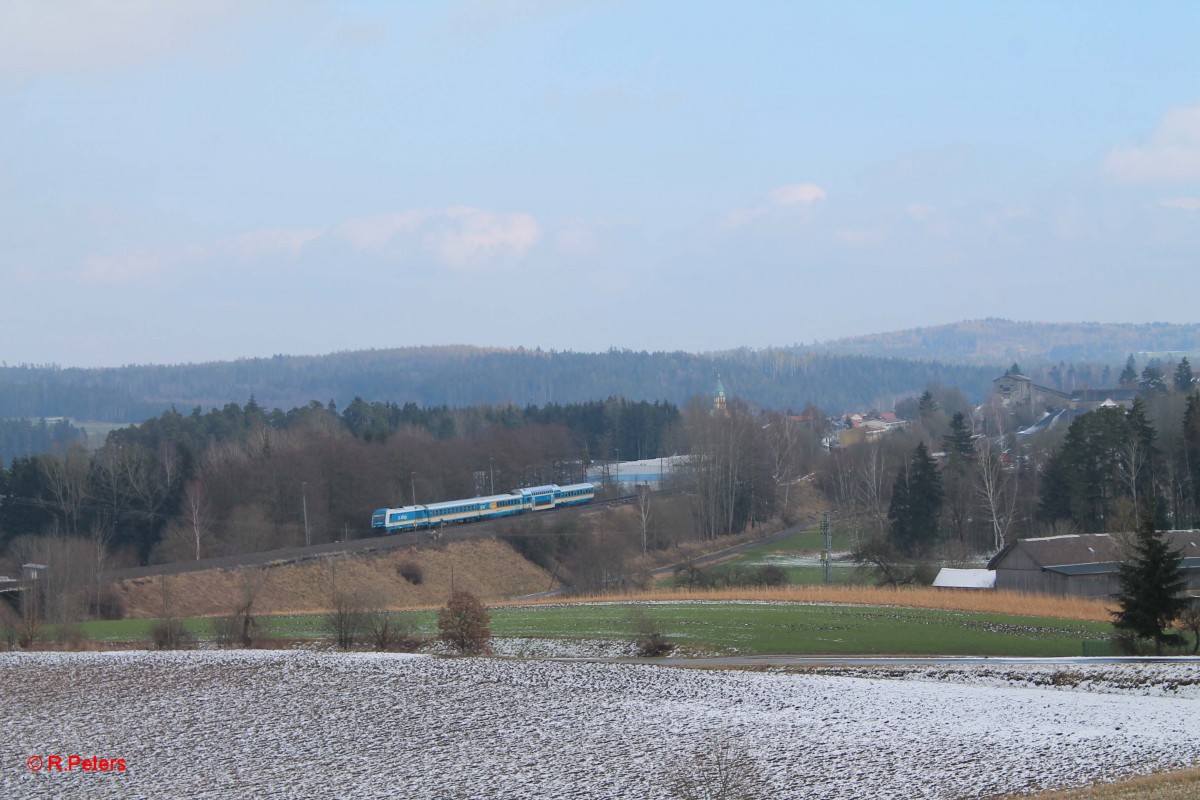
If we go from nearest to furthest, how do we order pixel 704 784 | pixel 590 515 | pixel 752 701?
1. pixel 704 784
2. pixel 752 701
3. pixel 590 515

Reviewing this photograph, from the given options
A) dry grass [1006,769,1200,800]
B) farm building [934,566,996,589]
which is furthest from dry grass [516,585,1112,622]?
dry grass [1006,769,1200,800]

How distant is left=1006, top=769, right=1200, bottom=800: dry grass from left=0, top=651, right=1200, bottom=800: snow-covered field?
66 centimetres

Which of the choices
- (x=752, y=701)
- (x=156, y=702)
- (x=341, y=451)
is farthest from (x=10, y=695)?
(x=341, y=451)

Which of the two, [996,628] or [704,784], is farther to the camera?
[996,628]

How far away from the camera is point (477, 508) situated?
282 feet

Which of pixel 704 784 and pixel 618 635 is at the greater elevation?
pixel 704 784

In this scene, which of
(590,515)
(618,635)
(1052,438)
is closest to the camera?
(618,635)

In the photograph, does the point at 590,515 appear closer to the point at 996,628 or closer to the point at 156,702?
the point at 996,628

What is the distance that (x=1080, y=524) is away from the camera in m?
69.1

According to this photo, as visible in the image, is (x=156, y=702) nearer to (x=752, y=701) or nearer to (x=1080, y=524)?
(x=752, y=701)

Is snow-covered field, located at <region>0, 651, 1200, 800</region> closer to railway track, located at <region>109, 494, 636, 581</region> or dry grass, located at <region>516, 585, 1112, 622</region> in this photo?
dry grass, located at <region>516, 585, 1112, 622</region>

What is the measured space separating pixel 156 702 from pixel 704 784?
51.1ft

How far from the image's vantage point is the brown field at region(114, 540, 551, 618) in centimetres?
5603

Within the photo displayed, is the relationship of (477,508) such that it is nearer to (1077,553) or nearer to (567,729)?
(1077,553)
